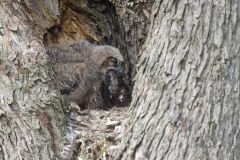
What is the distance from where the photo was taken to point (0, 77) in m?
2.77

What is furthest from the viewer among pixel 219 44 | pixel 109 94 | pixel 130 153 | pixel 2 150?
pixel 109 94

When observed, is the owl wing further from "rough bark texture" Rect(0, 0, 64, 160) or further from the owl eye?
"rough bark texture" Rect(0, 0, 64, 160)

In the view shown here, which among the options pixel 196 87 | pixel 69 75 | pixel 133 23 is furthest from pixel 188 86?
pixel 69 75

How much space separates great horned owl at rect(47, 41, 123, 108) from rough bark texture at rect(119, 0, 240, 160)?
3.87ft

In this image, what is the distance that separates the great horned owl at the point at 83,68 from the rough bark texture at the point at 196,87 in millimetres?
1180

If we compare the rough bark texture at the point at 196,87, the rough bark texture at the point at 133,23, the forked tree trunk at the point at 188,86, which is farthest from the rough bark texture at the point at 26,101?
the rough bark texture at the point at 133,23

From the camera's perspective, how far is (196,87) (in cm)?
227

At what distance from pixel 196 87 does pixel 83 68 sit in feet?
4.53

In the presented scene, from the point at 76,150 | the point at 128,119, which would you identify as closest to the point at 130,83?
the point at 76,150

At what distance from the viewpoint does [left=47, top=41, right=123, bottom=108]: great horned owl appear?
3.47m

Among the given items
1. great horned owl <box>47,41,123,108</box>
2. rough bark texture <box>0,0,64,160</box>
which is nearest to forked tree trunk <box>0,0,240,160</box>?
rough bark texture <box>0,0,64,160</box>

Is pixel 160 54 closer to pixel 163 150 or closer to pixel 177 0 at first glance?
pixel 177 0

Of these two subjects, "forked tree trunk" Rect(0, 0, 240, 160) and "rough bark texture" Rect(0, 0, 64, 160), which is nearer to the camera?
"forked tree trunk" Rect(0, 0, 240, 160)

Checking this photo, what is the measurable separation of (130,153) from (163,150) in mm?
176
